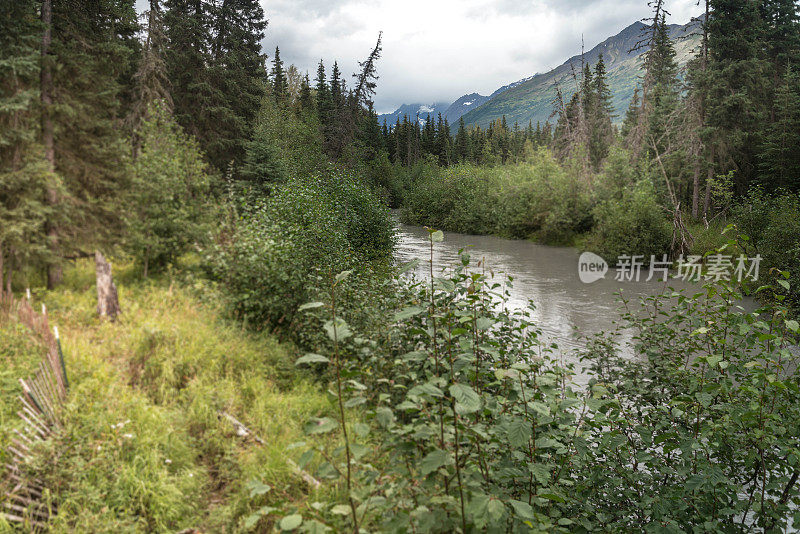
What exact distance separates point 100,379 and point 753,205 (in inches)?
736

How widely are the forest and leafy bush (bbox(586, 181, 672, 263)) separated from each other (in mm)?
141

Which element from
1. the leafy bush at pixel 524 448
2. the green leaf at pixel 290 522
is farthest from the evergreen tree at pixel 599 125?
the green leaf at pixel 290 522

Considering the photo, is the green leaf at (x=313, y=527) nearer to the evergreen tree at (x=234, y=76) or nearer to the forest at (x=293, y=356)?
the forest at (x=293, y=356)

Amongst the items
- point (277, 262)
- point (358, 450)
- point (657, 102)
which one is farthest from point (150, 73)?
point (657, 102)

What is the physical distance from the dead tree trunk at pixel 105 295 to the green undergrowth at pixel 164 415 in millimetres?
168

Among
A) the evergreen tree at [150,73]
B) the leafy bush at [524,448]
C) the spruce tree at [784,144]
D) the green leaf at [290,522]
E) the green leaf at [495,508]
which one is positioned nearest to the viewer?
the green leaf at [290,522]

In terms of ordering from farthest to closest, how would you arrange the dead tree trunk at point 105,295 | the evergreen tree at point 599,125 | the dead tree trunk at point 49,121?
the evergreen tree at point 599,125
the dead tree trunk at point 49,121
the dead tree trunk at point 105,295

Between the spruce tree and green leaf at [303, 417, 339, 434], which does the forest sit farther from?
the spruce tree

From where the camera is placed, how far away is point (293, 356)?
6.69m

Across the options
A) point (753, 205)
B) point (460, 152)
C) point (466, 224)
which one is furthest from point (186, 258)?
point (460, 152)

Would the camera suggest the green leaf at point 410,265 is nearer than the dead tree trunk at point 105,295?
Yes

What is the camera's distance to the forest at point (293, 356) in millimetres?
2439

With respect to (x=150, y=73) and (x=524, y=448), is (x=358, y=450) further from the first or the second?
(x=150, y=73)

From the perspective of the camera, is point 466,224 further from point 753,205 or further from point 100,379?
point 100,379
